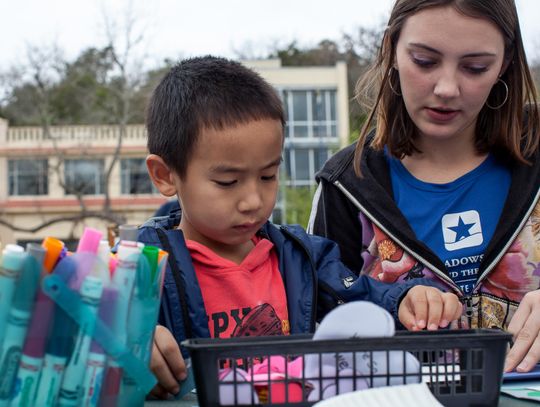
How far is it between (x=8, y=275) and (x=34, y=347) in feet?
0.27

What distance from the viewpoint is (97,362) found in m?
A: 0.92

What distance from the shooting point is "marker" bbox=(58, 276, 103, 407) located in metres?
0.90

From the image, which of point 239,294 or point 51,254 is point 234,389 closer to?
point 51,254

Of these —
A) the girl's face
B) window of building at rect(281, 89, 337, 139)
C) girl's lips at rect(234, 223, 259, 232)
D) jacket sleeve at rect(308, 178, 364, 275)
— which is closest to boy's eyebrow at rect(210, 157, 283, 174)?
girl's lips at rect(234, 223, 259, 232)

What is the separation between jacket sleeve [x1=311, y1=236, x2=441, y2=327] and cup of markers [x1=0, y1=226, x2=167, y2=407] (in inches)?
29.2

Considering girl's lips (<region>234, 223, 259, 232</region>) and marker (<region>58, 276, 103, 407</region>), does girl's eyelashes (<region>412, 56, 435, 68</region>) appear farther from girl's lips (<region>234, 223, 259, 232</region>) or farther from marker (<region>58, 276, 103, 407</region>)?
marker (<region>58, 276, 103, 407</region>)

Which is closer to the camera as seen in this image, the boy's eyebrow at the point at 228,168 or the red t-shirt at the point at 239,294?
the boy's eyebrow at the point at 228,168

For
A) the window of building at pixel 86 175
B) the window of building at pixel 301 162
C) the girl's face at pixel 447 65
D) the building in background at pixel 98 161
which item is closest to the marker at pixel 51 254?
the girl's face at pixel 447 65

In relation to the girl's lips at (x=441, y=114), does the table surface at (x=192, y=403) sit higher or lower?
lower

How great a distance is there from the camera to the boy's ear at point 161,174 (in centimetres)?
170

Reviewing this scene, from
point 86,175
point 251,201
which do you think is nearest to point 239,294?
point 251,201

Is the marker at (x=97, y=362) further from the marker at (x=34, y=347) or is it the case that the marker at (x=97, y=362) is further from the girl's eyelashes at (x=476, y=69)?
the girl's eyelashes at (x=476, y=69)

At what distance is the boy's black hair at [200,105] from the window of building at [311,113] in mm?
33682

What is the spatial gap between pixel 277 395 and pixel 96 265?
257 mm
